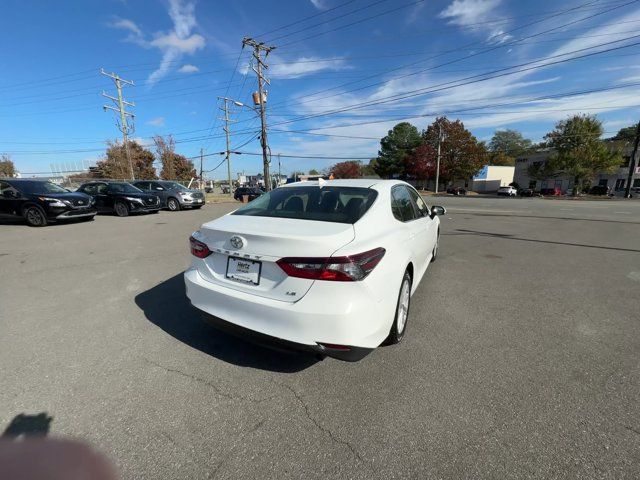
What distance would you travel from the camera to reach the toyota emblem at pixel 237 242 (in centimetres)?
249

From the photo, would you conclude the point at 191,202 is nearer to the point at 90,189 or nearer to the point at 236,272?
the point at 90,189

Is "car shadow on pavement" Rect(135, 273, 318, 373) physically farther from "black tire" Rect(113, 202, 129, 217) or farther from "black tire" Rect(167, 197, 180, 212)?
"black tire" Rect(167, 197, 180, 212)

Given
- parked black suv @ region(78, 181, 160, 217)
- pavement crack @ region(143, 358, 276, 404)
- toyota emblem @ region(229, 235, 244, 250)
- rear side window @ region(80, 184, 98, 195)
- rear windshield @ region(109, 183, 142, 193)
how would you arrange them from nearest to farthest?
pavement crack @ region(143, 358, 276, 404)
toyota emblem @ region(229, 235, 244, 250)
parked black suv @ region(78, 181, 160, 217)
rear windshield @ region(109, 183, 142, 193)
rear side window @ region(80, 184, 98, 195)

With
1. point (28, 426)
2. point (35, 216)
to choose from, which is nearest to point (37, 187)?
point (35, 216)

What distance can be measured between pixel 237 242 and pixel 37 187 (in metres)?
12.1

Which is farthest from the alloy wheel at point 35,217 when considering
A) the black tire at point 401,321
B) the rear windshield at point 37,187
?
the black tire at point 401,321


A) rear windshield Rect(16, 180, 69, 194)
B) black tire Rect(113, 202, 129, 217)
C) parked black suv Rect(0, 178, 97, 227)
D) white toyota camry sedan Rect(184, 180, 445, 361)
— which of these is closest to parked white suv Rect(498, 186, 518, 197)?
black tire Rect(113, 202, 129, 217)

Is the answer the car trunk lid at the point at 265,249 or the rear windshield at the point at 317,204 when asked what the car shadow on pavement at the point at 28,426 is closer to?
the car trunk lid at the point at 265,249

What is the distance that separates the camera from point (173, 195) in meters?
16.7

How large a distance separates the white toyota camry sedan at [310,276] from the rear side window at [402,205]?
0.87ft

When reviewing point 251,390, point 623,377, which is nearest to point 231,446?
point 251,390

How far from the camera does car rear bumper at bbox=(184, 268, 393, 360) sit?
221 cm

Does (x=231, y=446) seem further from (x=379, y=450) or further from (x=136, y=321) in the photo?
(x=136, y=321)

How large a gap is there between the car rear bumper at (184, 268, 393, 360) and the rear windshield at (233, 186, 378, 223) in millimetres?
760
